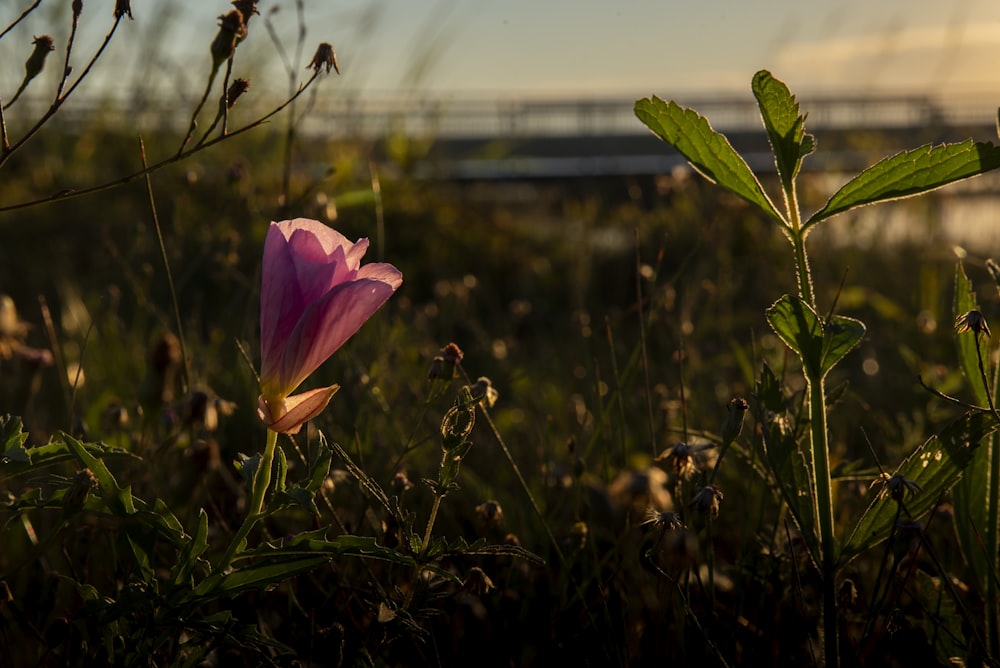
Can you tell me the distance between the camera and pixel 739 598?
155cm

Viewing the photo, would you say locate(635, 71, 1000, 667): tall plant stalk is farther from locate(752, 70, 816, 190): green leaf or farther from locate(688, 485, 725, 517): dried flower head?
locate(688, 485, 725, 517): dried flower head

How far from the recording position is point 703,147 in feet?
4.59

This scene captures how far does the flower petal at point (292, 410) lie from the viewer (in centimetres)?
118

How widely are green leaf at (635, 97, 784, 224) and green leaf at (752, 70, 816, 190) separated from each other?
0.04 meters

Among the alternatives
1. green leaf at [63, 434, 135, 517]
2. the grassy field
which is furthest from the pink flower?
green leaf at [63, 434, 135, 517]

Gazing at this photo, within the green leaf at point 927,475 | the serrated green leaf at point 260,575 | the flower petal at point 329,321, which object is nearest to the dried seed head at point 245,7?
the flower petal at point 329,321

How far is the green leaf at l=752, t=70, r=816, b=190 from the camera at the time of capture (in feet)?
4.54

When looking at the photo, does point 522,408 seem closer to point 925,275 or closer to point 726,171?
point 925,275

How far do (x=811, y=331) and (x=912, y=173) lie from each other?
24 cm

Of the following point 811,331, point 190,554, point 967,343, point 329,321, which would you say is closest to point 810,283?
point 811,331

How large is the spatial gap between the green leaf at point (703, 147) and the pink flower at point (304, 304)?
439 mm

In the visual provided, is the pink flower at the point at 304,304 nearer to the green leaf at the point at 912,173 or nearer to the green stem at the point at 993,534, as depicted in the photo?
the green leaf at the point at 912,173

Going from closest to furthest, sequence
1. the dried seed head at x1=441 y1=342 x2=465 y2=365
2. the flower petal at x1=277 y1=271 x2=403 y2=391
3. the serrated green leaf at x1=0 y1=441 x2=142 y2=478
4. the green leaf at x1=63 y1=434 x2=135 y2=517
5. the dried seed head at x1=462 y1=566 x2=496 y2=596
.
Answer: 1. the flower petal at x1=277 y1=271 x2=403 y2=391
2. the green leaf at x1=63 y1=434 x2=135 y2=517
3. the serrated green leaf at x1=0 y1=441 x2=142 y2=478
4. the dried seed head at x1=462 y1=566 x2=496 y2=596
5. the dried seed head at x1=441 y1=342 x2=465 y2=365

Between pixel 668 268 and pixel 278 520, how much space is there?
11.5 ft
